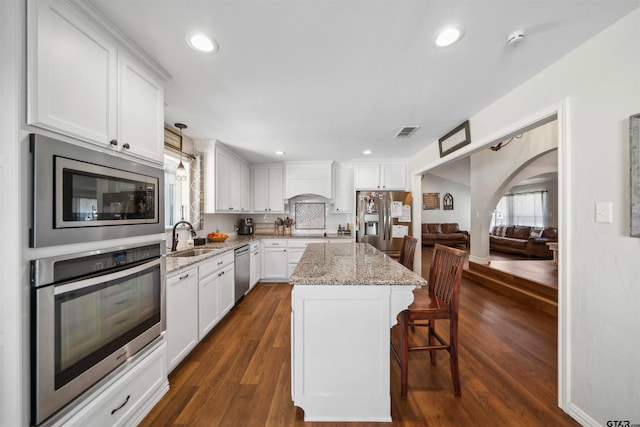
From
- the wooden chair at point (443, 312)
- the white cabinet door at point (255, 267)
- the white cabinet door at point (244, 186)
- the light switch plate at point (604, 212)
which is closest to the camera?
the light switch plate at point (604, 212)

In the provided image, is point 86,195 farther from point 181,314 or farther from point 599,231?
point 599,231

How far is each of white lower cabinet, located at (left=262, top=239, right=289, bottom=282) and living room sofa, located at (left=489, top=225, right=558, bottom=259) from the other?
21.2 ft

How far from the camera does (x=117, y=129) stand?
51.8 inches

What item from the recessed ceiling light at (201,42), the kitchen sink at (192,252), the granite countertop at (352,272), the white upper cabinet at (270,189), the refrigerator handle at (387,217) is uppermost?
the recessed ceiling light at (201,42)

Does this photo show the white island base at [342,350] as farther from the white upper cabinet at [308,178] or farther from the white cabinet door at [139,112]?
the white upper cabinet at [308,178]

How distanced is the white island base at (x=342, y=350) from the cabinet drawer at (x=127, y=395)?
36.7 inches

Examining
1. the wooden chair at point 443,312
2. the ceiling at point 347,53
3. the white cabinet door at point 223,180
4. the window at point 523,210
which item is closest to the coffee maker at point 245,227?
the white cabinet door at point 223,180

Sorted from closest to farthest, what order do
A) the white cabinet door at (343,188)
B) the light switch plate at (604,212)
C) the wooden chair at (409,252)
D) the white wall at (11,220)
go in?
the white wall at (11,220), the light switch plate at (604,212), the wooden chair at (409,252), the white cabinet door at (343,188)

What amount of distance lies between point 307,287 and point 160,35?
1.70m

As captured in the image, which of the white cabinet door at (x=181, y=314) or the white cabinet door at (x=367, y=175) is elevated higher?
the white cabinet door at (x=367, y=175)

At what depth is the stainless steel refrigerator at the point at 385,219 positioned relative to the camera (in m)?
4.24

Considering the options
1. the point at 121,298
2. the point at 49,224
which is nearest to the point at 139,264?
the point at 121,298

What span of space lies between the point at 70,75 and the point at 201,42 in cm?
67

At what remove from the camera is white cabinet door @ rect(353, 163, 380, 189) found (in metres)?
4.46
